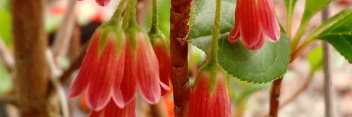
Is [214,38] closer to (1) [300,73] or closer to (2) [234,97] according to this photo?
(2) [234,97]

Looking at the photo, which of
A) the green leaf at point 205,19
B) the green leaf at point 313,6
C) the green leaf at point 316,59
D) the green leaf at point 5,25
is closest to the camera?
the green leaf at point 205,19

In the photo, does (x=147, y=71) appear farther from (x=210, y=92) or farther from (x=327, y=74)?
(x=327, y=74)

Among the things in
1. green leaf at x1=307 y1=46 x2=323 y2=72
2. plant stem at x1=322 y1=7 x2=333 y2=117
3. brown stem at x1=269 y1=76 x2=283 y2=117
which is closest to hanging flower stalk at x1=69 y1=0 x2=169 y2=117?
brown stem at x1=269 y1=76 x2=283 y2=117

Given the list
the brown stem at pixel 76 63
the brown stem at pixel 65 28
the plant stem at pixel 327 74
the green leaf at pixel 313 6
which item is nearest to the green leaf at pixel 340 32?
the green leaf at pixel 313 6

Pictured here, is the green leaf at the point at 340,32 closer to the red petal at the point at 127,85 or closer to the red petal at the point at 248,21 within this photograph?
the red petal at the point at 248,21

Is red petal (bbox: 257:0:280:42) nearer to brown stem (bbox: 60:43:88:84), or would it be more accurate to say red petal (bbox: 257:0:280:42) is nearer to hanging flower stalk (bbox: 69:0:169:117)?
hanging flower stalk (bbox: 69:0:169:117)

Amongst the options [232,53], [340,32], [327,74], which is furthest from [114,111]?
[327,74]

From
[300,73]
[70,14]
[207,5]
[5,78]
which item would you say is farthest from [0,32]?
[300,73]
